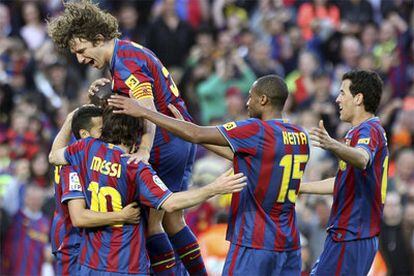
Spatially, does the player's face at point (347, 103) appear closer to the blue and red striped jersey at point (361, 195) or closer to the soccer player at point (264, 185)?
the blue and red striped jersey at point (361, 195)

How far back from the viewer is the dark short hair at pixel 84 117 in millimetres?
8312

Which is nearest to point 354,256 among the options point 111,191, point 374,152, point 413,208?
point 374,152

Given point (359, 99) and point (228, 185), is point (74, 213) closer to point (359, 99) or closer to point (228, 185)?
point (228, 185)

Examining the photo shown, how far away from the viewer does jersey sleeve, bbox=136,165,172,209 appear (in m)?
7.59

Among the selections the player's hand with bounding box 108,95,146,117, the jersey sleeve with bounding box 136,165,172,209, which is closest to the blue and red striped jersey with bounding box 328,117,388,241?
the jersey sleeve with bounding box 136,165,172,209

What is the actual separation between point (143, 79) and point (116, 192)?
0.92 meters

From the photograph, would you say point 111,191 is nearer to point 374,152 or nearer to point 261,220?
point 261,220

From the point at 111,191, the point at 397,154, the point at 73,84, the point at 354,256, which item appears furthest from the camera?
the point at 73,84

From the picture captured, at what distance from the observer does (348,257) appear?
27.0 ft

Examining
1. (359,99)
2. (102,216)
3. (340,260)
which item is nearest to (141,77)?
(102,216)

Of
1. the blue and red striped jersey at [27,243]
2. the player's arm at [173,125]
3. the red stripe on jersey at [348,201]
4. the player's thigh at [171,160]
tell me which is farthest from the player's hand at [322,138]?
the blue and red striped jersey at [27,243]

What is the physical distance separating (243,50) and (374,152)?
914 centimetres

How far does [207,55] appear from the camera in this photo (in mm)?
16859

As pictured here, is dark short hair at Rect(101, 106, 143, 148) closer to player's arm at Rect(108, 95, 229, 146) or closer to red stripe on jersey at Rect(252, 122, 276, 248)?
player's arm at Rect(108, 95, 229, 146)
